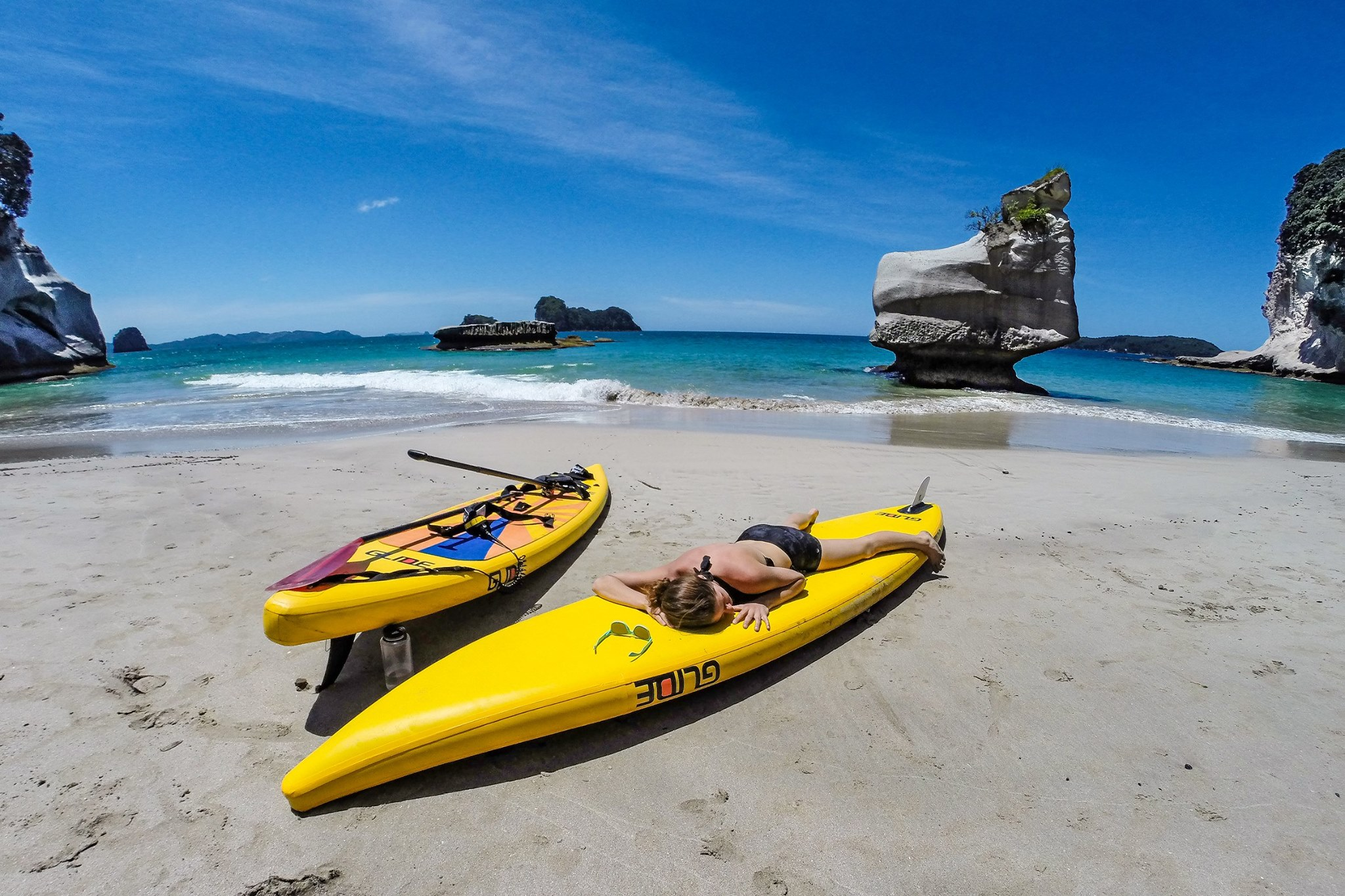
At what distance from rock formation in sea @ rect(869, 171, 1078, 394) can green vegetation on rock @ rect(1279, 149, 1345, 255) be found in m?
17.8

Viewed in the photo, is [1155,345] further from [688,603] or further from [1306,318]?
[688,603]

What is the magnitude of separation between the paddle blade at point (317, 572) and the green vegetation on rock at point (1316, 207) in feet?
131

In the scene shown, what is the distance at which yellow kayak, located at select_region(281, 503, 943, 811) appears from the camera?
232 centimetres

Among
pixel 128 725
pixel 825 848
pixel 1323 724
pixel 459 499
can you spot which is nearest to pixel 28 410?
pixel 459 499

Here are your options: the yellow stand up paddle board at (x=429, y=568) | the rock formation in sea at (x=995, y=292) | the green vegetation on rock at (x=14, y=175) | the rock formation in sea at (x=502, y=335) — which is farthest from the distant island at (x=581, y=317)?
the yellow stand up paddle board at (x=429, y=568)

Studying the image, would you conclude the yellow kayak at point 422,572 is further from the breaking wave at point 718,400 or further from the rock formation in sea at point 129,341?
the rock formation in sea at point 129,341

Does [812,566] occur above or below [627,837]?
above

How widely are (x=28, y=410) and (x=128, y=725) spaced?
704 inches

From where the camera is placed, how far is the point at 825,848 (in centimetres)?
219

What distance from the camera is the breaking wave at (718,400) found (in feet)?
45.6

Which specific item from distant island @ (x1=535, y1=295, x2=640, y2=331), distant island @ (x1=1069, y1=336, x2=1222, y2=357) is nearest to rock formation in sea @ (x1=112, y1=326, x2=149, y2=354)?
distant island @ (x1=535, y1=295, x2=640, y2=331)

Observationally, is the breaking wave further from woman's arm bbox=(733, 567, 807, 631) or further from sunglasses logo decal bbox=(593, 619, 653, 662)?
sunglasses logo decal bbox=(593, 619, 653, 662)

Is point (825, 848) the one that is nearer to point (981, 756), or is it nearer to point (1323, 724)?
point (981, 756)

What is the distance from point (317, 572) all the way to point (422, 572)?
52cm
